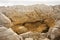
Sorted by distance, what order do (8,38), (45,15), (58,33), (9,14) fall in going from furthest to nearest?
(45,15) → (9,14) → (58,33) → (8,38)

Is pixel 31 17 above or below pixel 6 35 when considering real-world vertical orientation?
below

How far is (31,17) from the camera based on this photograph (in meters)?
2.93

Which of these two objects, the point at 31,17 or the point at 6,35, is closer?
the point at 6,35

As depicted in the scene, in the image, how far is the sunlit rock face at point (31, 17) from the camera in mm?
2816

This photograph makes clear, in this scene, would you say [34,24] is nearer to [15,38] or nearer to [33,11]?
[33,11]

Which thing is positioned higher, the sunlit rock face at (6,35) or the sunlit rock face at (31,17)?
the sunlit rock face at (6,35)

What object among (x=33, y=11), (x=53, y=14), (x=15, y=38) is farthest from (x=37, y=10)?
(x=15, y=38)

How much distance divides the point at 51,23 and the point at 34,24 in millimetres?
291

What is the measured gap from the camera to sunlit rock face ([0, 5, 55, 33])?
2816mm

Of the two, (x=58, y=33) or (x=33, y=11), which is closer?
(x=58, y=33)

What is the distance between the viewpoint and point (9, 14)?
109 inches

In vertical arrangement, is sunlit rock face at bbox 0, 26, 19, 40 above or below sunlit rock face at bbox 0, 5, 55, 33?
above

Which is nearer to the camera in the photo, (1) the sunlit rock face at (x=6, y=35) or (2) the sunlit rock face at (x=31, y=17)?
(1) the sunlit rock face at (x=6, y=35)

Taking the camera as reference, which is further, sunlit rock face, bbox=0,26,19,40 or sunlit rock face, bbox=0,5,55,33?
sunlit rock face, bbox=0,5,55,33
